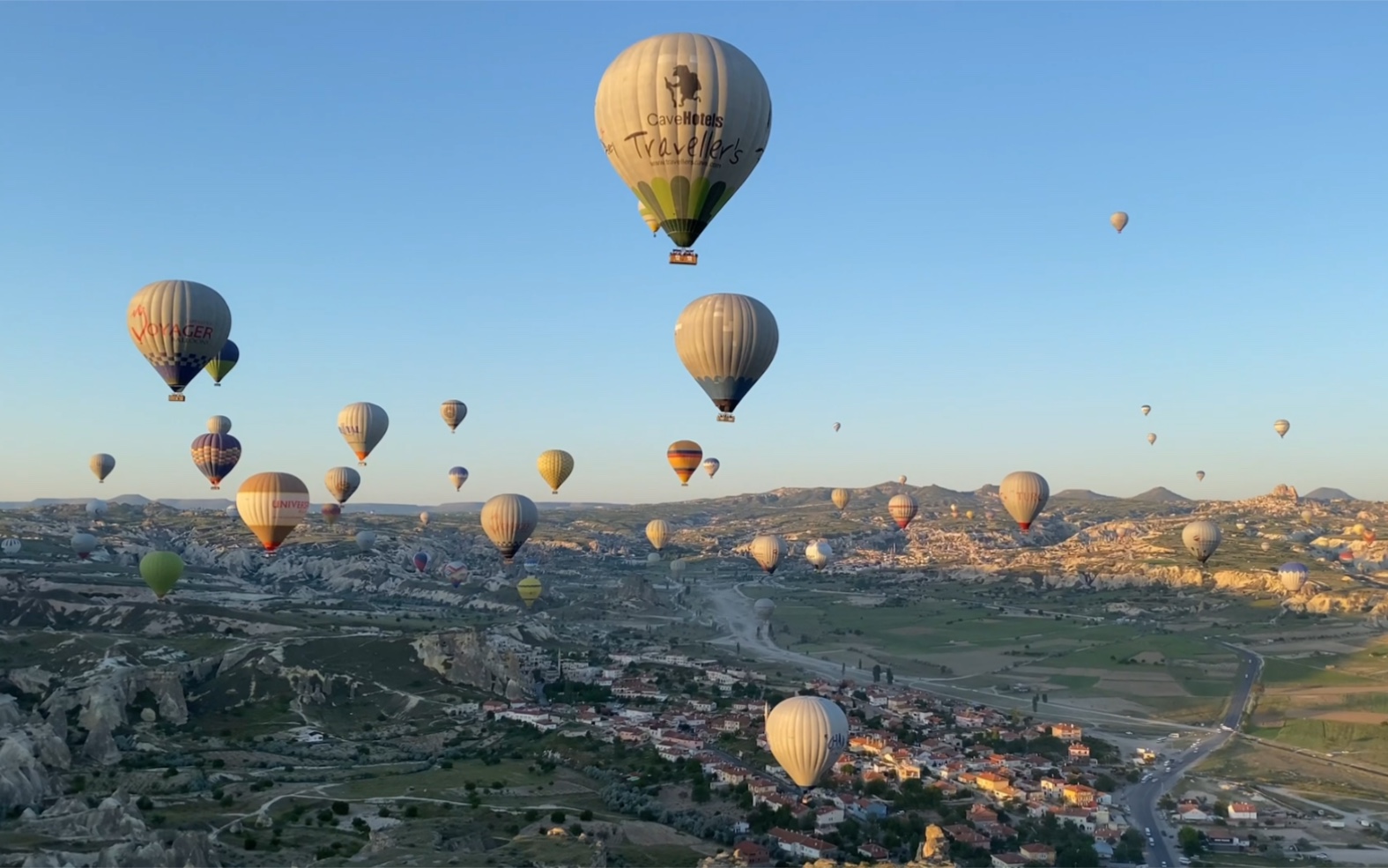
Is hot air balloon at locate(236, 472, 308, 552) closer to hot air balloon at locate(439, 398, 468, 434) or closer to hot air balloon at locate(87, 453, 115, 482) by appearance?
hot air balloon at locate(439, 398, 468, 434)

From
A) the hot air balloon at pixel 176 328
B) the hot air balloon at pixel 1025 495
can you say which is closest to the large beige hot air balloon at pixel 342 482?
the hot air balloon at pixel 176 328

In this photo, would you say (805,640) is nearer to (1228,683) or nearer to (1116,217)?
(1228,683)

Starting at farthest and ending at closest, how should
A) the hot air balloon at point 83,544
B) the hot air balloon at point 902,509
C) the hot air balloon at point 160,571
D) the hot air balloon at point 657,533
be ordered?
the hot air balloon at point 83,544, the hot air balloon at point 657,533, the hot air balloon at point 902,509, the hot air balloon at point 160,571

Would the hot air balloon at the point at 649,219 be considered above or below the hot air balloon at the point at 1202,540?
above

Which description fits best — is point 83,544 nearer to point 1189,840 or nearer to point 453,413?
point 453,413

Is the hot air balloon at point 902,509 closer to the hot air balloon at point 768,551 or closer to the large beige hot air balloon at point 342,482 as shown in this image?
the hot air balloon at point 768,551
